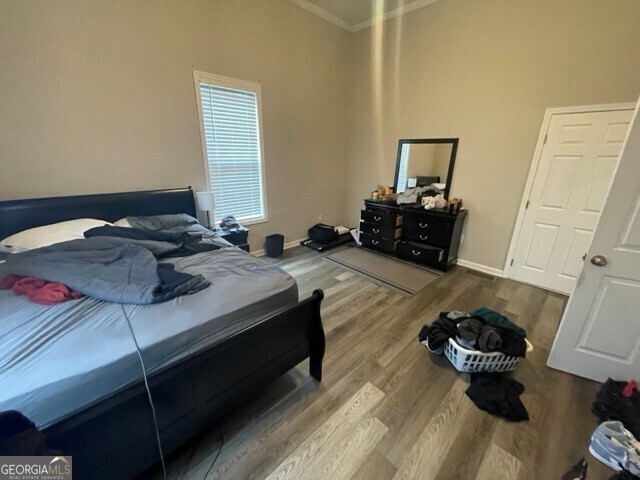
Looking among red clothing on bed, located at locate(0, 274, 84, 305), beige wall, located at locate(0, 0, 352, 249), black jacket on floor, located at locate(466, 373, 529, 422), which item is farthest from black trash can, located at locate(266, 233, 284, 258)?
black jacket on floor, located at locate(466, 373, 529, 422)

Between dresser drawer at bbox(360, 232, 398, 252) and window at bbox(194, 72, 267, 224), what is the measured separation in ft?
5.38

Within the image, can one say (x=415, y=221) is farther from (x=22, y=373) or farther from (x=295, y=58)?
(x=22, y=373)

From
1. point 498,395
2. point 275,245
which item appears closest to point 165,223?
point 275,245

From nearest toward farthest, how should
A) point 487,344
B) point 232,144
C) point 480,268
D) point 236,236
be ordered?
1. point 487,344
2. point 236,236
3. point 232,144
4. point 480,268

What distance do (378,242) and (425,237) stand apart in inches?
27.4

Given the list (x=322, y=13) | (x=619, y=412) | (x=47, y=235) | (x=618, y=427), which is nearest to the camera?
(x=618, y=427)

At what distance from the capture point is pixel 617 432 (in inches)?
51.8

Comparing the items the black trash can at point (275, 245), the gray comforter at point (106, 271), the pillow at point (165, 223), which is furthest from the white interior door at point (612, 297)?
the black trash can at point (275, 245)

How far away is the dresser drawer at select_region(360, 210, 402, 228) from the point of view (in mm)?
3672

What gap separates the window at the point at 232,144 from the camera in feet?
9.70

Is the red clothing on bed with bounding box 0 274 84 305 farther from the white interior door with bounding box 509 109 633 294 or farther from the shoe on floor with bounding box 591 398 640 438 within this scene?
the white interior door with bounding box 509 109 633 294

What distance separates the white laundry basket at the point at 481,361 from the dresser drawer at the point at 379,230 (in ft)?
6.76

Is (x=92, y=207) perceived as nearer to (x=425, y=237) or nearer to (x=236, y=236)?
(x=236, y=236)

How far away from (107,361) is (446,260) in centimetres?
337
